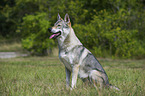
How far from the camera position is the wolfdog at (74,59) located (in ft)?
15.9

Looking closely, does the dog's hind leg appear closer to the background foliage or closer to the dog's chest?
the dog's chest

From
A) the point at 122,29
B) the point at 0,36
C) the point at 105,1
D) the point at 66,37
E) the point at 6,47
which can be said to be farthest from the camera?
the point at 0,36

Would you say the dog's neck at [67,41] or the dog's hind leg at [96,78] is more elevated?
the dog's neck at [67,41]

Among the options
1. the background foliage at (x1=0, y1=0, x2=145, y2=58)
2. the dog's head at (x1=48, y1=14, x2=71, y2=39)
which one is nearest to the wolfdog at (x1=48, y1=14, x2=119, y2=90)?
the dog's head at (x1=48, y1=14, x2=71, y2=39)

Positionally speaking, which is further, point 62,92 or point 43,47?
point 43,47

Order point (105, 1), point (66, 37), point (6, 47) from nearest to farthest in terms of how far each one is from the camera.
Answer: point (66, 37)
point (105, 1)
point (6, 47)

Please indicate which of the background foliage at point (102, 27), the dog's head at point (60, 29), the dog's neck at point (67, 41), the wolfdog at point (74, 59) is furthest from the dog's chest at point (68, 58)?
the background foliage at point (102, 27)

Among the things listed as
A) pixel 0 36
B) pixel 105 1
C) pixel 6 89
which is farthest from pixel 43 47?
pixel 0 36

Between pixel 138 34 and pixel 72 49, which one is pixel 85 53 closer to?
pixel 72 49

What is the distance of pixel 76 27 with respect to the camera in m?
15.6

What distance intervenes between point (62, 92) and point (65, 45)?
114 centimetres

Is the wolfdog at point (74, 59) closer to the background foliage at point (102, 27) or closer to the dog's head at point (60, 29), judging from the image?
the dog's head at point (60, 29)

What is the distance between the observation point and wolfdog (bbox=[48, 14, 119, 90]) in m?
4.86

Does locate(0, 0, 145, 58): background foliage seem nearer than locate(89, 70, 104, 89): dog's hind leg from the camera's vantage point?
No
